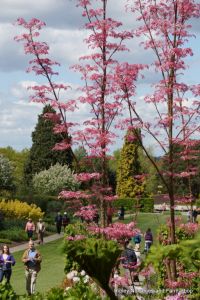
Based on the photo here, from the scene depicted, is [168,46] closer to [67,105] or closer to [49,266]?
[67,105]

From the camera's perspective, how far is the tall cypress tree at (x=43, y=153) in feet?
244

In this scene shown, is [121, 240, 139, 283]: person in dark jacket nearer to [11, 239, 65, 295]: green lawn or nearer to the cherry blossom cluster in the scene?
the cherry blossom cluster

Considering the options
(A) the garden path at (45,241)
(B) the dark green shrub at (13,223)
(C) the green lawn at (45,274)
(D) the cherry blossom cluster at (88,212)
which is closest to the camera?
(D) the cherry blossom cluster at (88,212)

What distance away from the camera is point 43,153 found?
75.8 meters

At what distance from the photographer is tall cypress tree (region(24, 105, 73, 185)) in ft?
244

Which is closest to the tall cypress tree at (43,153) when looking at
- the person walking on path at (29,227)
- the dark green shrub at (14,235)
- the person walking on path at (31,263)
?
the dark green shrub at (14,235)

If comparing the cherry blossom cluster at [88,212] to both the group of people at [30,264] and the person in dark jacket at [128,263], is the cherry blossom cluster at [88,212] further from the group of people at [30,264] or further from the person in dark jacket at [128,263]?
the group of people at [30,264]

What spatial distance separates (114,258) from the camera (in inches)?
89.2

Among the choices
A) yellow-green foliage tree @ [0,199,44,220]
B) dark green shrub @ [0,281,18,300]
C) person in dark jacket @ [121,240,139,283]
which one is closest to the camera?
dark green shrub @ [0,281,18,300]

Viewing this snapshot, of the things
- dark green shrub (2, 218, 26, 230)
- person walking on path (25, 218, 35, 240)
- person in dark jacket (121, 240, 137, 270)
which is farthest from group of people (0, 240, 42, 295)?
dark green shrub (2, 218, 26, 230)

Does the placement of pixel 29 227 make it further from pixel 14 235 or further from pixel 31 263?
pixel 31 263

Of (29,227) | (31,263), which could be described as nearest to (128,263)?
(31,263)

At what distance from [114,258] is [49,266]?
85.4 feet

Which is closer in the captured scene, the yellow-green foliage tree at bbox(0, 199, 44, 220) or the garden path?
the garden path
